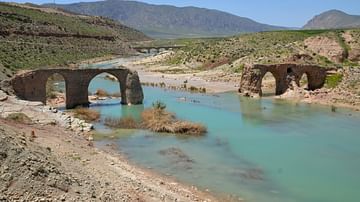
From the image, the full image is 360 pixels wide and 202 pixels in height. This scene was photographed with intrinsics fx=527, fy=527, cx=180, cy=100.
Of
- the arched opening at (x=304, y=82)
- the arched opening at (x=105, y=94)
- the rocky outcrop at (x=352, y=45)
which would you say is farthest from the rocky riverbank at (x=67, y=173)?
the rocky outcrop at (x=352, y=45)

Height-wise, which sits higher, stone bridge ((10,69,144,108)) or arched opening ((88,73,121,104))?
stone bridge ((10,69,144,108))

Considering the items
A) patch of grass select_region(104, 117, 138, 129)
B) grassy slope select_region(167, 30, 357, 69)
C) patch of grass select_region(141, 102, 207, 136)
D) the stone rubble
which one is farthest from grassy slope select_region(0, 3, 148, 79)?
patch of grass select_region(141, 102, 207, 136)

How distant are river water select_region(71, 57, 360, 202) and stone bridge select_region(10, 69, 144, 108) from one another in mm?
1401

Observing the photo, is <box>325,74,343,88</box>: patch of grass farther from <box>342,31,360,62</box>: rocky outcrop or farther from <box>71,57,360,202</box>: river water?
<box>342,31,360,62</box>: rocky outcrop

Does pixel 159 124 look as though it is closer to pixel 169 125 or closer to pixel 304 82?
pixel 169 125

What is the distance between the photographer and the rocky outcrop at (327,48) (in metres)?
70.4

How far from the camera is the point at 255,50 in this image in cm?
8800

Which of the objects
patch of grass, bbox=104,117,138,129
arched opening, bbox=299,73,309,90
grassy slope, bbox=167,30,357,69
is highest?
grassy slope, bbox=167,30,357,69

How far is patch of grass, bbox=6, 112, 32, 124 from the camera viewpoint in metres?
29.7

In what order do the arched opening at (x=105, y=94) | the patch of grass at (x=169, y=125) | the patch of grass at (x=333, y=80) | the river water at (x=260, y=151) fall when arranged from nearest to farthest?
the river water at (x=260, y=151) < the patch of grass at (x=169, y=125) < the arched opening at (x=105, y=94) < the patch of grass at (x=333, y=80)

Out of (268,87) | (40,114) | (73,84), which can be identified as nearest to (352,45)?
(268,87)

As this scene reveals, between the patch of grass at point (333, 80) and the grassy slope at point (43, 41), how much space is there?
3607cm

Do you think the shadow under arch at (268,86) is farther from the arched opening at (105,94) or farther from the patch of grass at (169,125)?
the patch of grass at (169,125)

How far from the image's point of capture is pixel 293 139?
109ft
